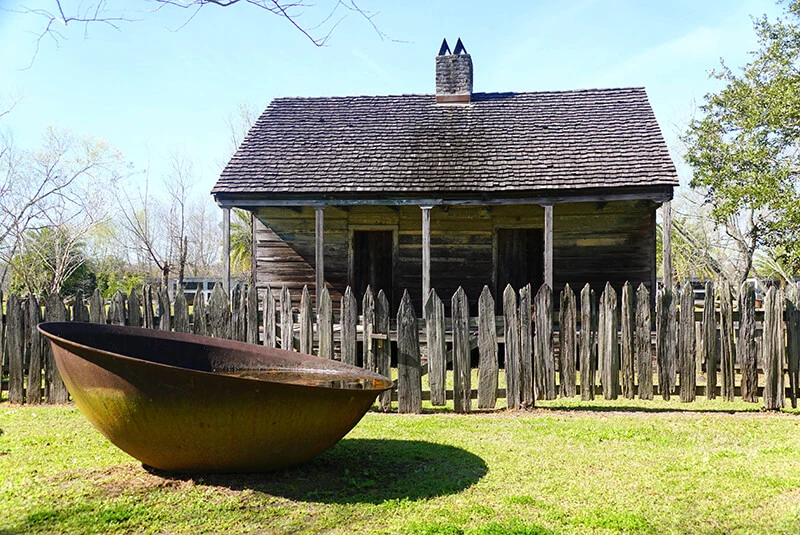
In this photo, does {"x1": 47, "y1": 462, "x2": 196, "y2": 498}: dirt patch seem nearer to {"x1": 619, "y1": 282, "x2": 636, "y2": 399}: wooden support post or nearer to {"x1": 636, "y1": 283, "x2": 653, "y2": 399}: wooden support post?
{"x1": 619, "y1": 282, "x2": 636, "y2": 399}: wooden support post

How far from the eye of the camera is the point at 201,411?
407 centimetres

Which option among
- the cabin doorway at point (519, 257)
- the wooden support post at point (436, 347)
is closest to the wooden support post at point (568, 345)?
the wooden support post at point (436, 347)

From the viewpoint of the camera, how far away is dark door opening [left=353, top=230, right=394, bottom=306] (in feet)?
50.0

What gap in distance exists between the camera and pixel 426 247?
12922mm

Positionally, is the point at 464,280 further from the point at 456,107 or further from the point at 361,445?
the point at 361,445

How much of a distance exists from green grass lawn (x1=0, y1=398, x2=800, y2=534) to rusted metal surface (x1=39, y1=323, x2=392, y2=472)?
23 cm

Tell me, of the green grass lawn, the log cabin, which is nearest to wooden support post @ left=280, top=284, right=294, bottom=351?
the green grass lawn

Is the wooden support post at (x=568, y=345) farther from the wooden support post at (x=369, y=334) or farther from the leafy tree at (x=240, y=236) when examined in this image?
the leafy tree at (x=240, y=236)

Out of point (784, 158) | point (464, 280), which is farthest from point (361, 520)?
point (784, 158)

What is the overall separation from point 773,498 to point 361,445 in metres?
3.23

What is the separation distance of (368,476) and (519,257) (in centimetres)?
1055

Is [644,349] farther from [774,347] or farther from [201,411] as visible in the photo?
[201,411]

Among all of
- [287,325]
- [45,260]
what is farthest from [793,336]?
[45,260]

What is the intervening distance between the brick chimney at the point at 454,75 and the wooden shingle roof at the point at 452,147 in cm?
33
